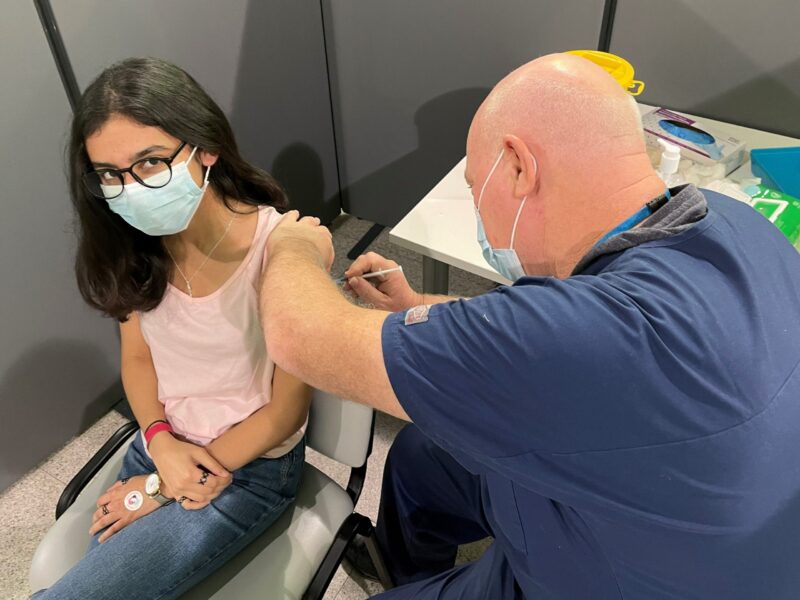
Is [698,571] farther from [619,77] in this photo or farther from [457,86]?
[457,86]

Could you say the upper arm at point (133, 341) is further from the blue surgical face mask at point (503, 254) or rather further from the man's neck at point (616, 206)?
the man's neck at point (616, 206)

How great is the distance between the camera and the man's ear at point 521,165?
2.87ft

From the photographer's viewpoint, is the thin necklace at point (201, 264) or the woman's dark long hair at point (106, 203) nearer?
the woman's dark long hair at point (106, 203)

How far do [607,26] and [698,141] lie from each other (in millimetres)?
489

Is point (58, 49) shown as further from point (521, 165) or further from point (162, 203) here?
point (521, 165)

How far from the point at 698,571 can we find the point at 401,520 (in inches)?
33.4

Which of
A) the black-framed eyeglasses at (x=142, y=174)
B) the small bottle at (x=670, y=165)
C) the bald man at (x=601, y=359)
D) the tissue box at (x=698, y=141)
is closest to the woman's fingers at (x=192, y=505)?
the bald man at (x=601, y=359)

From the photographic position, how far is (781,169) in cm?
156

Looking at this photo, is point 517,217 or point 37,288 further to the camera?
point 37,288

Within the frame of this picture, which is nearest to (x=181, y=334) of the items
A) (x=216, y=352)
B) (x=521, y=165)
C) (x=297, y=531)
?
(x=216, y=352)

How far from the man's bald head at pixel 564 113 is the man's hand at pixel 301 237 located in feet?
1.17

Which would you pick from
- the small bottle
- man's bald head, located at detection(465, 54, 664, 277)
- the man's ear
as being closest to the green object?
the small bottle

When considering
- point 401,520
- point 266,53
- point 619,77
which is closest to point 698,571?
point 401,520

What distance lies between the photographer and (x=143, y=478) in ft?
4.16
